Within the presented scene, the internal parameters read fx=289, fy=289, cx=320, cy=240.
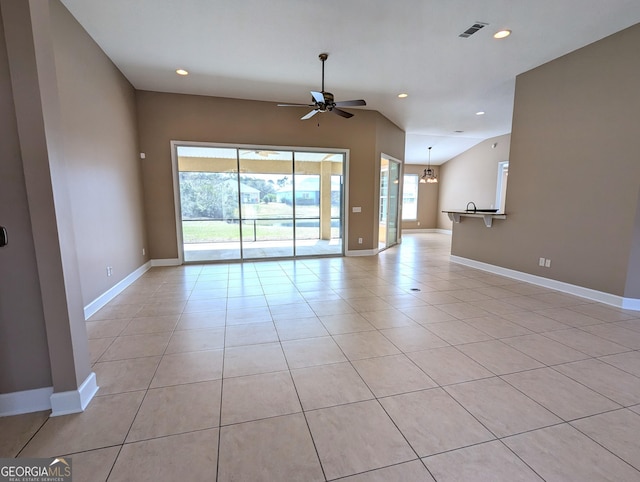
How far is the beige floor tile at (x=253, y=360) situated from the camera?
2.18m

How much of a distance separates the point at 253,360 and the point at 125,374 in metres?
0.92

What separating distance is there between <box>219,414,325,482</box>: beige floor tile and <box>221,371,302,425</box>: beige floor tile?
60mm

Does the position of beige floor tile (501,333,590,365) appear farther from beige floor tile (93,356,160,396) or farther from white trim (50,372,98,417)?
white trim (50,372,98,417)

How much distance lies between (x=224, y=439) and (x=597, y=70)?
5.46m

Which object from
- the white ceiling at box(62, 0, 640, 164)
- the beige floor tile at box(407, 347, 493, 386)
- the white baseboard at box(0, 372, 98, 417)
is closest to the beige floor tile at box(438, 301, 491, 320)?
the beige floor tile at box(407, 347, 493, 386)

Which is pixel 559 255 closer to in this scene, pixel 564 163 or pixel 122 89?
pixel 564 163

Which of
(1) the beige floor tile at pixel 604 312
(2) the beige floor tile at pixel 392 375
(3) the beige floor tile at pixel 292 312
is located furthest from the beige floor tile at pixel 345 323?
(1) the beige floor tile at pixel 604 312

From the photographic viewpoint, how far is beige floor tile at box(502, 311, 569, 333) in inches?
115

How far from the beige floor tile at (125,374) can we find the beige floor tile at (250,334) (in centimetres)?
61

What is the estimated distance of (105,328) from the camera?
2881mm

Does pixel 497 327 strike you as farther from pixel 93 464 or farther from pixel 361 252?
pixel 361 252

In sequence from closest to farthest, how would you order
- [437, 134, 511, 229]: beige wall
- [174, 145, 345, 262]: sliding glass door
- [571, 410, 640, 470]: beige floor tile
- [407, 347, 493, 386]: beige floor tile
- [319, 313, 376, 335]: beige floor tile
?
[571, 410, 640, 470]: beige floor tile, [407, 347, 493, 386]: beige floor tile, [319, 313, 376, 335]: beige floor tile, [174, 145, 345, 262]: sliding glass door, [437, 134, 511, 229]: beige wall

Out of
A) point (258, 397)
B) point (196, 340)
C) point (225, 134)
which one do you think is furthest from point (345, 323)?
point (225, 134)

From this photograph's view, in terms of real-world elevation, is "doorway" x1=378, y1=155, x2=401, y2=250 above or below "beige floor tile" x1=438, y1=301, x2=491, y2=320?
above
